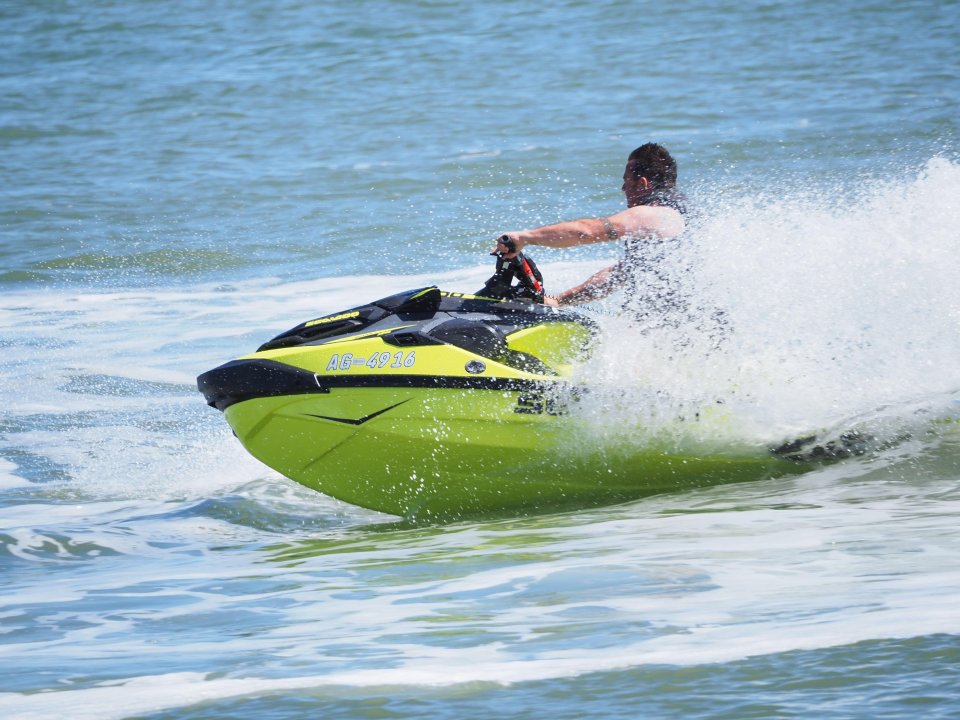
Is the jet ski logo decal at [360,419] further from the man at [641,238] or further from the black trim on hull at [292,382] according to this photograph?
the man at [641,238]

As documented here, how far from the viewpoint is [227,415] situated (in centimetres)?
560

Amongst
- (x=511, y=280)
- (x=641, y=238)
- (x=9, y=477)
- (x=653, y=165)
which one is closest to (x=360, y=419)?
(x=511, y=280)

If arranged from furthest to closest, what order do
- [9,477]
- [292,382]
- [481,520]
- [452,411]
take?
1. [9,477]
2. [481,520]
3. [292,382]
4. [452,411]

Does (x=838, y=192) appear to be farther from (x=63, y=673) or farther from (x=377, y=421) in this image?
(x=63, y=673)

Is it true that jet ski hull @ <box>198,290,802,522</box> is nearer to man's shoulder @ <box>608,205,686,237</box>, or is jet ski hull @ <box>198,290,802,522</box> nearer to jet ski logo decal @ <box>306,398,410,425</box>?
jet ski logo decal @ <box>306,398,410,425</box>

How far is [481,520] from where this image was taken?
17.9 feet

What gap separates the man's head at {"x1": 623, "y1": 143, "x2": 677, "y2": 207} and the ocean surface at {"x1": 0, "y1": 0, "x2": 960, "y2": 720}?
21 centimetres

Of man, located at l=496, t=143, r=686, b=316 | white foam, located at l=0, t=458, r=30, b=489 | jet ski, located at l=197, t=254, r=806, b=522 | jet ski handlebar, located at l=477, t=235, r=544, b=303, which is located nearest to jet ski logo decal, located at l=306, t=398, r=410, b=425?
jet ski, located at l=197, t=254, r=806, b=522

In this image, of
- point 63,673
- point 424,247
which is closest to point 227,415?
point 63,673

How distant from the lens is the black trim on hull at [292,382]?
5.16m

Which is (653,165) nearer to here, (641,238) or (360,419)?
(641,238)

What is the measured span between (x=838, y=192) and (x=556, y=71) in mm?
9858

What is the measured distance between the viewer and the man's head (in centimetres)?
552

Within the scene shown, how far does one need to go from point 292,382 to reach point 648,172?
169 centimetres
